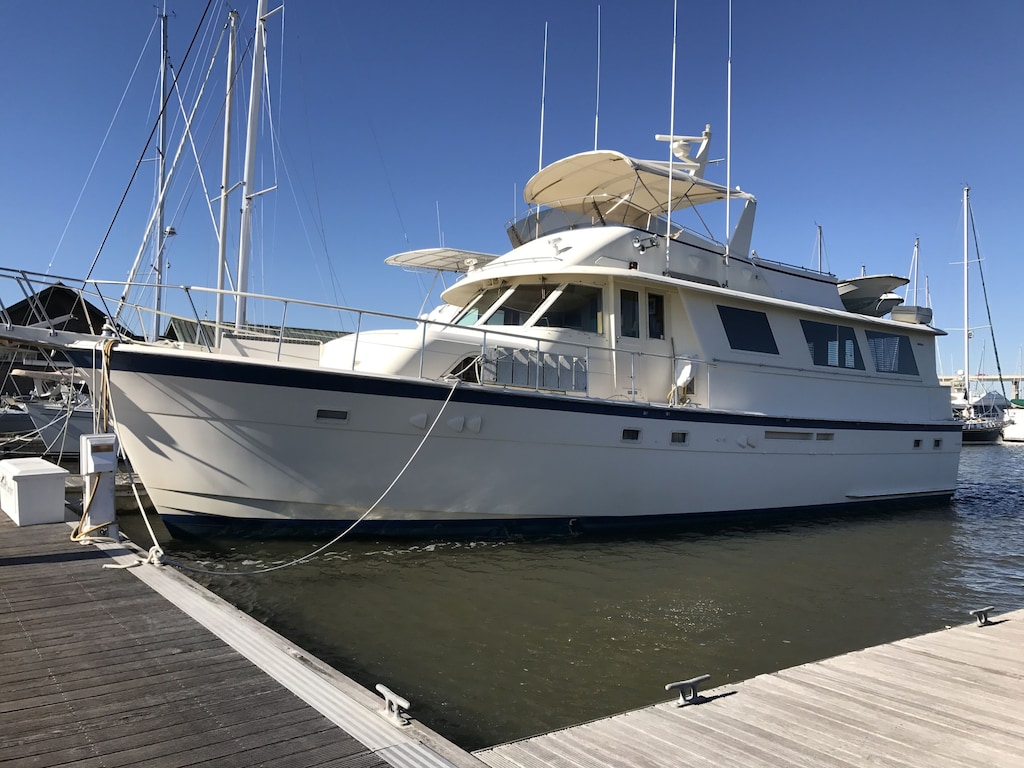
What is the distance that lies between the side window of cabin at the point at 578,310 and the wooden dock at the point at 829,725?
540 centimetres

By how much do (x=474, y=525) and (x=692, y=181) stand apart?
6198mm

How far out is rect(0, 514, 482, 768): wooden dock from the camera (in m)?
2.70

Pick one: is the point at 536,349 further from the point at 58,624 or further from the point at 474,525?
the point at 58,624

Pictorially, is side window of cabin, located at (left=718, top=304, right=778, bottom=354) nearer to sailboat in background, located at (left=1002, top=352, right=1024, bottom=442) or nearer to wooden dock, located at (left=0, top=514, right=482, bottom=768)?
wooden dock, located at (left=0, top=514, right=482, bottom=768)

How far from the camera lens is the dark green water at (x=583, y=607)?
432 centimetres

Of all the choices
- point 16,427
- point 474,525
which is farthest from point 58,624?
point 16,427

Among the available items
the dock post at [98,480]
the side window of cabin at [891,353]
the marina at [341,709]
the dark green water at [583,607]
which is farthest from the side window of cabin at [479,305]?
the side window of cabin at [891,353]

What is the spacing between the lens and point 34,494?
6758 millimetres

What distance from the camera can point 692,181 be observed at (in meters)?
10.0

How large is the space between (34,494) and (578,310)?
654 cm

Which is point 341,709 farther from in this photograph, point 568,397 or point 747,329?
point 747,329

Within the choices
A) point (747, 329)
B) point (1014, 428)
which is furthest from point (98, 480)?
point (1014, 428)

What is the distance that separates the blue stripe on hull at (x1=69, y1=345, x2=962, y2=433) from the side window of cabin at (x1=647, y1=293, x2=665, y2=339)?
4.42 feet

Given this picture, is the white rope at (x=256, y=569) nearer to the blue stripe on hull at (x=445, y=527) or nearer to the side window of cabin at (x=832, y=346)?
the blue stripe on hull at (x=445, y=527)
